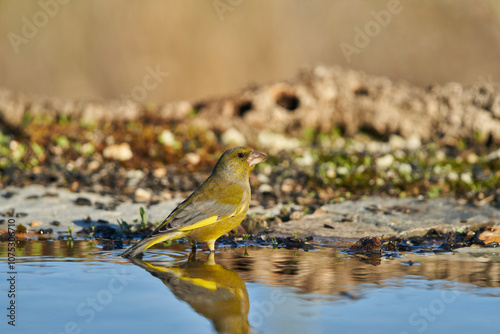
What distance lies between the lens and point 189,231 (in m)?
5.82

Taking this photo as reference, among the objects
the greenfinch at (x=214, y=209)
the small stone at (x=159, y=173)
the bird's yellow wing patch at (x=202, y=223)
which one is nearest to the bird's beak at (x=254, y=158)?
the greenfinch at (x=214, y=209)

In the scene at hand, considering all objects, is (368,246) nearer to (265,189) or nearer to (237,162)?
(237,162)

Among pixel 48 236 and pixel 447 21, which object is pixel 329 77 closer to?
pixel 447 21

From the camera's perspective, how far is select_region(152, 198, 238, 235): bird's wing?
5.62 meters

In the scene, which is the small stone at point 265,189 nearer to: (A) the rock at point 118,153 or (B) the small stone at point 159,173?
(B) the small stone at point 159,173

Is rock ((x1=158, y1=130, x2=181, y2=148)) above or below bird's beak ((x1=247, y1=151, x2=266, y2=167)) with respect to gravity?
above
